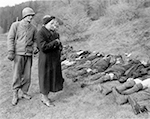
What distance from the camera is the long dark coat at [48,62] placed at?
13.0ft

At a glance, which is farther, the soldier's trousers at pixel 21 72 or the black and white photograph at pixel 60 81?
the soldier's trousers at pixel 21 72

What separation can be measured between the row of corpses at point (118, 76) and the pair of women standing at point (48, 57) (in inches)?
46.2

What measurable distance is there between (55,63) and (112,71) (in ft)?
7.18

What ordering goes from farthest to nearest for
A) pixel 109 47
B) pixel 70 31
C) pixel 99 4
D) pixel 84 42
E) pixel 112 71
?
pixel 99 4 → pixel 70 31 → pixel 84 42 → pixel 109 47 → pixel 112 71

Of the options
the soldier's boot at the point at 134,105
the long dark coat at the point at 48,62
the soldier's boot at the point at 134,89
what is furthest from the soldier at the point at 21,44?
the soldier's boot at the point at 134,105

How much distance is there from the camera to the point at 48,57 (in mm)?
4098

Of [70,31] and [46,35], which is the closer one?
[46,35]

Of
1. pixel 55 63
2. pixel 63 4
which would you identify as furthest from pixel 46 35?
pixel 63 4

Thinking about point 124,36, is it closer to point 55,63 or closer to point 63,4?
point 55,63

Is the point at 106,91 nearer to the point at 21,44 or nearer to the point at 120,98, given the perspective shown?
the point at 120,98

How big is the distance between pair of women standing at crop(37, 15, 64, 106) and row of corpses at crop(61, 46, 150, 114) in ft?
3.85

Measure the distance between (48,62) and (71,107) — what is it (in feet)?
3.20

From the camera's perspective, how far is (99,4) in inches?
672

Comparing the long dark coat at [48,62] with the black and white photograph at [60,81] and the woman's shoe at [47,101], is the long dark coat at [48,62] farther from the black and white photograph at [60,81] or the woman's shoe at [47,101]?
the woman's shoe at [47,101]
